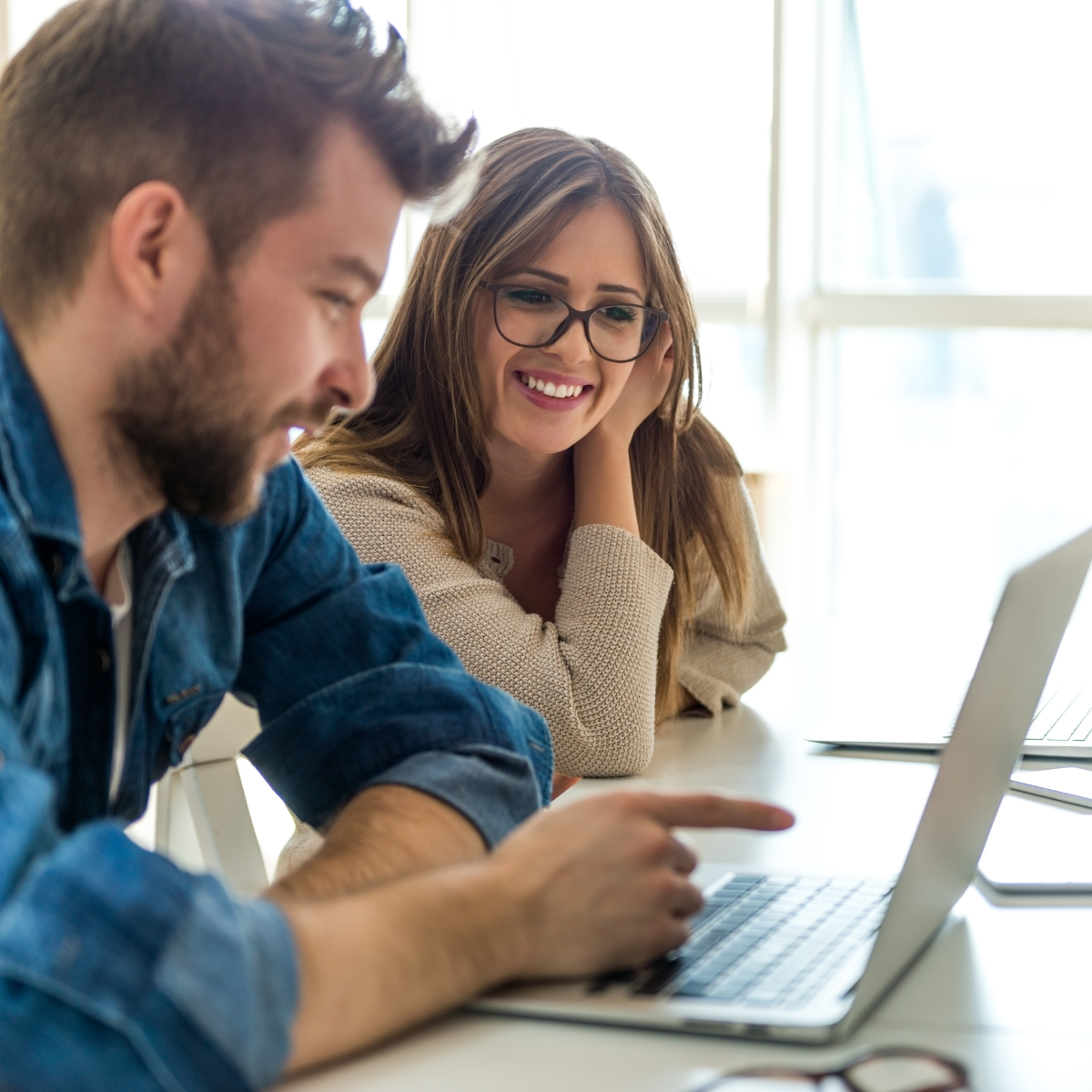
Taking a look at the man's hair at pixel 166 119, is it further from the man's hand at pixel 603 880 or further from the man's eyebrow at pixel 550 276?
the man's eyebrow at pixel 550 276

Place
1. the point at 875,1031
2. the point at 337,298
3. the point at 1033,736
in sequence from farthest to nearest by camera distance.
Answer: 1. the point at 1033,736
2. the point at 337,298
3. the point at 875,1031

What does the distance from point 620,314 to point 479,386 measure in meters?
0.19

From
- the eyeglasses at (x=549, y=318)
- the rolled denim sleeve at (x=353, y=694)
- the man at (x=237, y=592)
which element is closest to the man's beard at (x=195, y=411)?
the man at (x=237, y=592)

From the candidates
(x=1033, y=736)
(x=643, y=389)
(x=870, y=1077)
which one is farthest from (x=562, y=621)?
(x=870, y=1077)

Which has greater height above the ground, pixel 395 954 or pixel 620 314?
pixel 620 314

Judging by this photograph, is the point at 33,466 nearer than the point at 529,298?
Yes

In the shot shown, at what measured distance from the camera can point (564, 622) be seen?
4.66 feet

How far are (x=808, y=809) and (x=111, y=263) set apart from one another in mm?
690

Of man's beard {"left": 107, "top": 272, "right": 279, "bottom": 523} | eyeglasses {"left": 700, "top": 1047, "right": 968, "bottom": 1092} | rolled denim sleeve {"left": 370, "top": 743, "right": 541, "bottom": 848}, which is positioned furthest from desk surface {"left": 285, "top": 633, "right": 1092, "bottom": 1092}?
man's beard {"left": 107, "top": 272, "right": 279, "bottom": 523}

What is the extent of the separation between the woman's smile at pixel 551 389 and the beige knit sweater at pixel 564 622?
171 millimetres

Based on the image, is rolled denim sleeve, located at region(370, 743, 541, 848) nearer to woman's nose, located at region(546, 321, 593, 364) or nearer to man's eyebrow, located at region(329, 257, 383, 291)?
man's eyebrow, located at region(329, 257, 383, 291)

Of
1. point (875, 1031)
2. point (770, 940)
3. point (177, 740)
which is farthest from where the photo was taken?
point (177, 740)

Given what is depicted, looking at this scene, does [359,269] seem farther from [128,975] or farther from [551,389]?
[551,389]

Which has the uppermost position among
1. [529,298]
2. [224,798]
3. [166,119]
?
[166,119]
